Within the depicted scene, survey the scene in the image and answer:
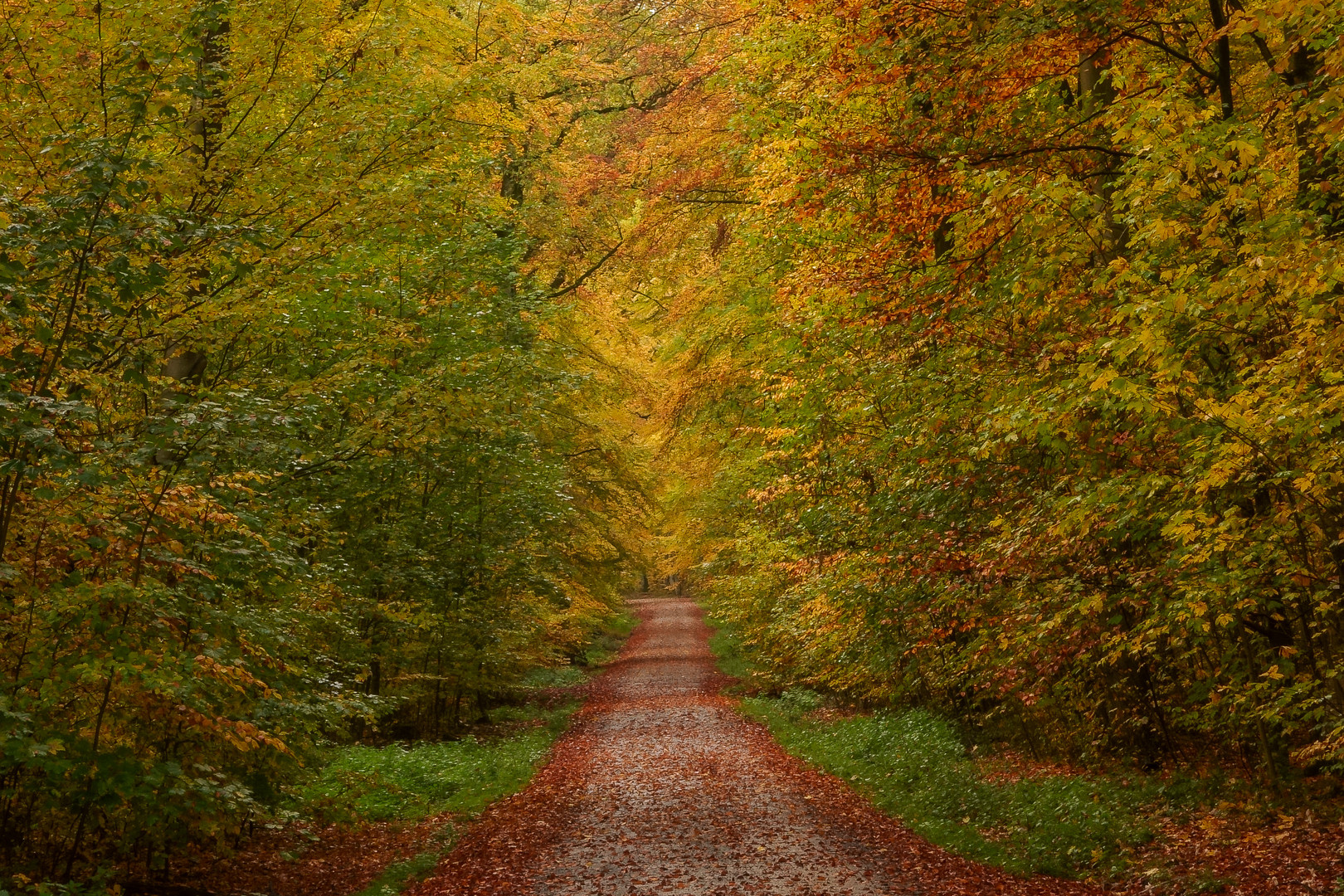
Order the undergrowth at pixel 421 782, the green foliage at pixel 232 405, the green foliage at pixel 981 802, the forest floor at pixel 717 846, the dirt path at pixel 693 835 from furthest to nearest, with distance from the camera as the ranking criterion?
the undergrowth at pixel 421 782
the dirt path at pixel 693 835
the green foliage at pixel 981 802
the forest floor at pixel 717 846
the green foliage at pixel 232 405

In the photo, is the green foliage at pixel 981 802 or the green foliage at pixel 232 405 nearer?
the green foliage at pixel 232 405

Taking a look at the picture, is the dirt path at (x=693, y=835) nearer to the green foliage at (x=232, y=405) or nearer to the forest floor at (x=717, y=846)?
the forest floor at (x=717, y=846)

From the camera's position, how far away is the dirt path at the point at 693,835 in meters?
8.98

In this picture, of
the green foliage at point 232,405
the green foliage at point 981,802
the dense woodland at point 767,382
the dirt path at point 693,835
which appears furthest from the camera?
the dirt path at point 693,835

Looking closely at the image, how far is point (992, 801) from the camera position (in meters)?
10.6

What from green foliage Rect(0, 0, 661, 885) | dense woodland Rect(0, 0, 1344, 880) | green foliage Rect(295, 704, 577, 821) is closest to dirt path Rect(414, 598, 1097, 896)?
green foliage Rect(295, 704, 577, 821)

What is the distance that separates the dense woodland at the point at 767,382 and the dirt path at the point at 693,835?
80.0 inches

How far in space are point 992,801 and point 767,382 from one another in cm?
787

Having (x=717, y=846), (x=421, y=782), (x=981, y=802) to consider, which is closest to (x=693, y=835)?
(x=717, y=846)

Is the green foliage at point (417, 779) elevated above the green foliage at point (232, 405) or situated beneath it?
situated beneath

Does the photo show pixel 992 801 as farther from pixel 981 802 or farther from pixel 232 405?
pixel 232 405

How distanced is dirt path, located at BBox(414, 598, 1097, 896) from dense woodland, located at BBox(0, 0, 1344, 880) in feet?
6.66

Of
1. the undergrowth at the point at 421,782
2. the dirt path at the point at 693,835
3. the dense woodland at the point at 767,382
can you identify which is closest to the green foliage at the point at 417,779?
the undergrowth at the point at 421,782

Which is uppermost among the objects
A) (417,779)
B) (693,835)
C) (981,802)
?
(981,802)
